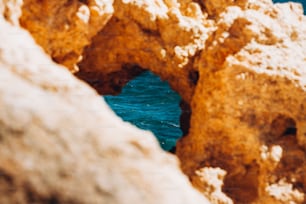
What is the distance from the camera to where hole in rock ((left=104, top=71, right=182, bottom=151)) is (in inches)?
295

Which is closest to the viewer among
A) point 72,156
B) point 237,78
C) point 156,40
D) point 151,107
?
point 72,156

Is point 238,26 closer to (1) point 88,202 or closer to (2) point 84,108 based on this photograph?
(2) point 84,108

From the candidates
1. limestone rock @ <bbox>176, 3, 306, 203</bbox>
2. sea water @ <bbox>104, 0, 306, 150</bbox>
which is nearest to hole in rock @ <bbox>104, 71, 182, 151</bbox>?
sea water @ <bbox>104, 0, 306, 150</bbox>

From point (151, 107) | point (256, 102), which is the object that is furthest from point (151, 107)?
point (256, 102)

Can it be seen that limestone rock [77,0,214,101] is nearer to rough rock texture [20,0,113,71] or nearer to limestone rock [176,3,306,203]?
limestone rock [176,3,306,203]

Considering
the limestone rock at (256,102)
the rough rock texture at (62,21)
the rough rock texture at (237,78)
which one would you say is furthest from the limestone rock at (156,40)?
the rough rock texture at (62,21)

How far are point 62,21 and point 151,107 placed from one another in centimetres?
600

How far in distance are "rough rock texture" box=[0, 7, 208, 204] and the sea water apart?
5852 mm

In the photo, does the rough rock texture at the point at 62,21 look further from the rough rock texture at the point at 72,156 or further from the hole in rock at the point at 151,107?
the hole in rock at the point at 151,107

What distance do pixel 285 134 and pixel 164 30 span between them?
89 centimetres

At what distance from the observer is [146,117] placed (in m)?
7.94

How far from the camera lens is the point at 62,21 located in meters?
2.35

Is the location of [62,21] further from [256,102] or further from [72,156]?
[72,156]

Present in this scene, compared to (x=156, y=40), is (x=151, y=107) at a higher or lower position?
lower
